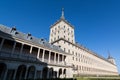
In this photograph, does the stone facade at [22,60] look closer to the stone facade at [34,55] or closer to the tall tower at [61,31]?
the stone facade at [34,55]

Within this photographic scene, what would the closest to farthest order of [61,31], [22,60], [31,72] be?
[22,60]
[31,72]
[61,31]

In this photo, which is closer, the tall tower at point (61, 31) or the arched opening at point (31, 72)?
the arched opening at point (31, 72)

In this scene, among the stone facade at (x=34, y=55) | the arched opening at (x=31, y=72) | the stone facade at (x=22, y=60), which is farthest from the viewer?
the arched opening at (x=31, y=72)

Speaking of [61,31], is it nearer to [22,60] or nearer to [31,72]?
[31,72]

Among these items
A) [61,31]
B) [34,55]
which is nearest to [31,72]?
[34,55]

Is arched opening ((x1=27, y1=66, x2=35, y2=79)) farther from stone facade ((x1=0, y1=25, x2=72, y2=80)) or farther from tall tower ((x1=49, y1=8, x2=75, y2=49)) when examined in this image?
tall tower ((x1=49, y1=8, x2=75, y2=49))

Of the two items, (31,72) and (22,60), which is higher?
(22,60)

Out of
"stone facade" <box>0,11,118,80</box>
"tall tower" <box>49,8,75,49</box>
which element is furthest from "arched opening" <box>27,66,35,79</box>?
"tall tower" <box>49,8,75,49</box>

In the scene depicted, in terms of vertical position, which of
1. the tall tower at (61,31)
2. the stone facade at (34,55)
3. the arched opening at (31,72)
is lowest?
the arched opening at (31,72)

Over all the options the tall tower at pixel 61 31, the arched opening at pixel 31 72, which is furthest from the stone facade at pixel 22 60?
the tall tower at pixel 61 31

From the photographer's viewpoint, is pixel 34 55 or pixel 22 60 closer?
pixel 22 60

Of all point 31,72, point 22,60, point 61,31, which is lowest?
point 31,72

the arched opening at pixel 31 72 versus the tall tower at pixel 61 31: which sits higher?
the tall tower at pixel 61 31

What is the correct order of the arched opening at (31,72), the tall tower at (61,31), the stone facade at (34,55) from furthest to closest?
the tall tower at (61,31) < the arched opening at (31,72) < the stone facade at (34,55)
